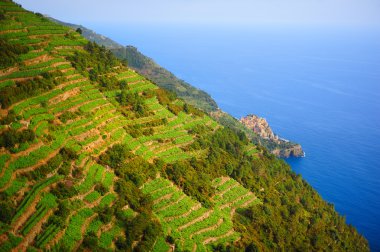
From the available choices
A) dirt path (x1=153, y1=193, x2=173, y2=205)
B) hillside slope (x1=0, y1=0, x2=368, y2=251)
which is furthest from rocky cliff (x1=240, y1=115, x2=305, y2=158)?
dirt path (x1=153, y1=193, x2=173, y2=205)

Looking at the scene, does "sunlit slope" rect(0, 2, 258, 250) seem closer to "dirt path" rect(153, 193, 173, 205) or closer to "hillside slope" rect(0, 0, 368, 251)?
"hillside slope" rect(0, 0, 368, 251)

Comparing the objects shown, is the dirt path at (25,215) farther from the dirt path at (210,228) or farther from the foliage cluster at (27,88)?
the dirt path at (210,228)

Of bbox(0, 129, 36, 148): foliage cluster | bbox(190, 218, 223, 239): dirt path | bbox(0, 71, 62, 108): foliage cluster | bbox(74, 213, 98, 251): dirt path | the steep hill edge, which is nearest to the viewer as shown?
bbox(74, 213, 98, 251): dirt path

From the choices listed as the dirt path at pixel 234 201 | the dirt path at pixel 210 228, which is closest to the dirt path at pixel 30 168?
the dirt path at pixel 210 228

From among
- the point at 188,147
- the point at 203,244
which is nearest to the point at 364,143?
the point at 188,147

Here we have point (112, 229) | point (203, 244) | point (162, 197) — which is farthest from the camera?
point (162, 197)

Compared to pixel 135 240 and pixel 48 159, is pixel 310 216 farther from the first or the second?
pixel 48 159
